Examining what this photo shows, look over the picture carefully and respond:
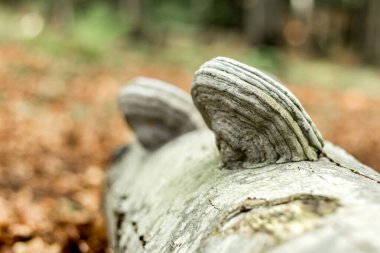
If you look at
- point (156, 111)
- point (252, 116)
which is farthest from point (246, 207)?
point (156, 111)

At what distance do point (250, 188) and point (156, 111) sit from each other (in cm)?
163

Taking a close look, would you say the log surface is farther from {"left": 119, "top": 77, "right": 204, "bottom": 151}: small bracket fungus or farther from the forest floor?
the forest floor

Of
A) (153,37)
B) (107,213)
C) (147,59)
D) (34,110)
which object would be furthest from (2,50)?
(107,213)

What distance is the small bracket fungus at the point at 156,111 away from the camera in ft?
11.3

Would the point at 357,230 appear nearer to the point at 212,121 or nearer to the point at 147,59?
the point at 212,121

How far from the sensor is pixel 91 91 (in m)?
9.59

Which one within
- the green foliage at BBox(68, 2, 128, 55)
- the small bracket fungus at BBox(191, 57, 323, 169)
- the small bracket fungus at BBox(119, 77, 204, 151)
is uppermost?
the small bracket fungus at BBox(191, 57, 323, 169)

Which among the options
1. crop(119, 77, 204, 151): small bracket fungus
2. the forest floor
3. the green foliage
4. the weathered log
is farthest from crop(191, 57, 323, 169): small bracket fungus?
the green foliage

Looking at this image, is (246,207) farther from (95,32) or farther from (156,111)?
(95,32)

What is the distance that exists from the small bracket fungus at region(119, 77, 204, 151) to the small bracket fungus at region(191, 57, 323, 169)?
1134 millimetres

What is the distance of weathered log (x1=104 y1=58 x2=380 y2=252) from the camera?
1458 millimetres

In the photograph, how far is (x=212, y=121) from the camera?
234cm

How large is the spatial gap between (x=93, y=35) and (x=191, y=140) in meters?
9.68

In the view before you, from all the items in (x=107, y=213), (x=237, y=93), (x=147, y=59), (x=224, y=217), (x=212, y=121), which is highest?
(x=237, y=93)
